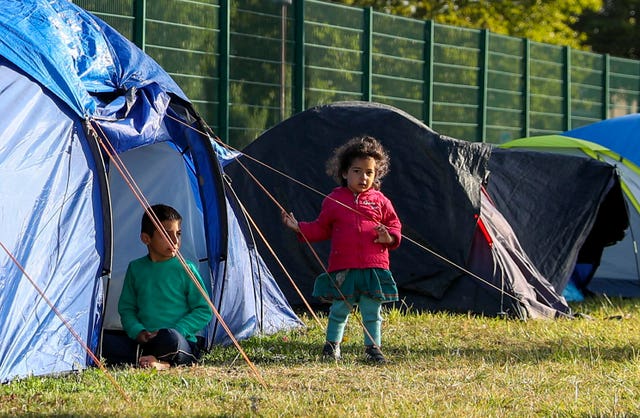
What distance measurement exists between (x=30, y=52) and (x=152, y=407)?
6.93 ft

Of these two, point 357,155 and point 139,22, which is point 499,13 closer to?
point 139,22

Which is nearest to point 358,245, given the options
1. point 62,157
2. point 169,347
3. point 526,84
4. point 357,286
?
point 357,286

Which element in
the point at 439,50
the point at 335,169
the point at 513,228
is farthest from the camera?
the point at 439,50

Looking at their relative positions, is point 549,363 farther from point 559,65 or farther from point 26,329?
point 559,65

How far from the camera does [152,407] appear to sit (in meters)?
5.54

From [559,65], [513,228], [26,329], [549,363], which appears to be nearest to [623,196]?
[513,228]

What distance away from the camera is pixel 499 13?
2909cm

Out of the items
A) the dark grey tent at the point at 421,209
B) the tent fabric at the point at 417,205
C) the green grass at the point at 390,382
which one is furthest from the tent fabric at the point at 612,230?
A: the green grass at the point at 390,382

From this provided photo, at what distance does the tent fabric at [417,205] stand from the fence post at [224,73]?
13.2 ft

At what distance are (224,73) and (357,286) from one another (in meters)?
7.23

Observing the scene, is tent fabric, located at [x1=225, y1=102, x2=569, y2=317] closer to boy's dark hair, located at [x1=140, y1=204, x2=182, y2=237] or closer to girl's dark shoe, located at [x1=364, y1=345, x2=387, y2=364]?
girl's dark shoe, located at [x1=364, y1=345, x2=387, y2=364]

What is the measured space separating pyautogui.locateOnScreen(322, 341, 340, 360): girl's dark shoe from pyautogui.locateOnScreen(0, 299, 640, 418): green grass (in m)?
0.06

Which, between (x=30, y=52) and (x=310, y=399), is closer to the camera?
(x=310, y=399)

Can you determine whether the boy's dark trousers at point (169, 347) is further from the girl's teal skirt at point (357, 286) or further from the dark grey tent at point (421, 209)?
the dark grey tent at point (421, 209)
